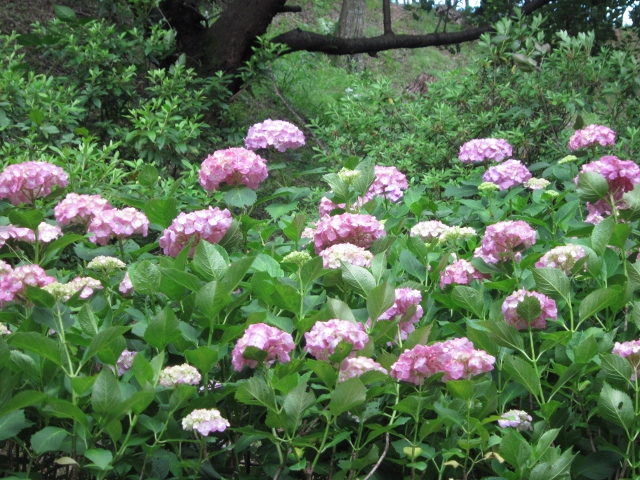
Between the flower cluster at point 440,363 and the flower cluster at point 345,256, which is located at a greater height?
the flower cluster at point 345,256

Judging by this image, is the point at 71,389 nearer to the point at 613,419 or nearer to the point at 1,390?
the point at 1,390

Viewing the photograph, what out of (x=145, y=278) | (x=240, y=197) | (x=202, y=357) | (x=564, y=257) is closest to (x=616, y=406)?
(x=564, y=257)

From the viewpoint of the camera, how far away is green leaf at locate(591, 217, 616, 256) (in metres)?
2.00

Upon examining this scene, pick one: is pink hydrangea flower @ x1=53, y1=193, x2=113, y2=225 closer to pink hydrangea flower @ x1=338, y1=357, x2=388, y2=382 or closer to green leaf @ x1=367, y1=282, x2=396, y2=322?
green leaf @ x1=367, y1=282, x2=396, y2=322

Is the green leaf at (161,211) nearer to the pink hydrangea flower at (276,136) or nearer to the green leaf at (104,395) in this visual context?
the pink hydrangea flower at (276,136)

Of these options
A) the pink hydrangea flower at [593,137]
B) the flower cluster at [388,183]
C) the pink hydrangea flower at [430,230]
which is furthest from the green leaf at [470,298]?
the pink hydrangea flower at [593,137]

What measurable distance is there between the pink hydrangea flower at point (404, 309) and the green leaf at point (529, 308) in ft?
0.75

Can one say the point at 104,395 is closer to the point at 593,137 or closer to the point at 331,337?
the point at 331,337

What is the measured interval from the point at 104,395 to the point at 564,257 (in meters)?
1.09

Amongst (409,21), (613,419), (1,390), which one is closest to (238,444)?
(1,390)

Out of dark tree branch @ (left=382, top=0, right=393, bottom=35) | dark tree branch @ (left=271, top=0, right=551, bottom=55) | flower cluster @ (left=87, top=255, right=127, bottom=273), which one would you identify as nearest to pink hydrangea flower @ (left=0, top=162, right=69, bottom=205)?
flower cluster @ (left=87, top=255, right=127, bottom=273)

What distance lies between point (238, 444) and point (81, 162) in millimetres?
2843

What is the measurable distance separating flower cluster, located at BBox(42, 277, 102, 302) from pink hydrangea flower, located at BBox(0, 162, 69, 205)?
0.80m

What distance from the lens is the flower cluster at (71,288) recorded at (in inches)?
65.9
